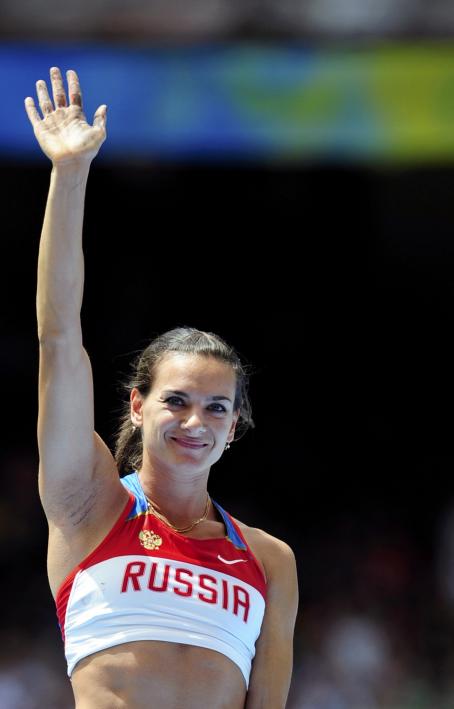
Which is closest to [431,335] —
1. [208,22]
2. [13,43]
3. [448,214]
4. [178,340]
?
[448,214]

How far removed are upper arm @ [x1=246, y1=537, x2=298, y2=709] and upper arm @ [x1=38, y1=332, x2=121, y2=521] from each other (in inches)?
26.1

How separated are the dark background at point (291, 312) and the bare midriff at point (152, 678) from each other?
611cm

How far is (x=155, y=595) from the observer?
2.96 metres

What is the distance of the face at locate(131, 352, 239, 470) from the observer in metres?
3.12

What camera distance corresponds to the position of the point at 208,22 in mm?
7812

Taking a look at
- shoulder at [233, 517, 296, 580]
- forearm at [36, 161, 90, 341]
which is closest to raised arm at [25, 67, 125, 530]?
forearm at [36, 161, 90, 341]

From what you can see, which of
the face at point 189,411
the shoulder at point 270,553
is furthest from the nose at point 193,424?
the shoulder at point 270,553

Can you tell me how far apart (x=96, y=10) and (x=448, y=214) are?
13.1ft

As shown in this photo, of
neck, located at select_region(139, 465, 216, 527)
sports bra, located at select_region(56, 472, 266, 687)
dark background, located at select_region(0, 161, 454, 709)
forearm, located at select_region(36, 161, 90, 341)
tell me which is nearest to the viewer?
forearm, located at select_region(36, 161, 90, 341)

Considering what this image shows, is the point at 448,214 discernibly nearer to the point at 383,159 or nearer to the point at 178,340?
the point at 383,159

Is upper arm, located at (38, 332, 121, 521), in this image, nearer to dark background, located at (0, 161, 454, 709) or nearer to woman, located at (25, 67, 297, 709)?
woman, located at (25, 67, 297, 709)

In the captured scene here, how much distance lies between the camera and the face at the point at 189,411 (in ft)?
10.2

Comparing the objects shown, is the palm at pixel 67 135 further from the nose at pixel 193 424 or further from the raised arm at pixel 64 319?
the nose at pixel 193 424

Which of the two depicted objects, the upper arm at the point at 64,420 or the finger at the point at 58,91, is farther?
the finger at the point at 58,91
